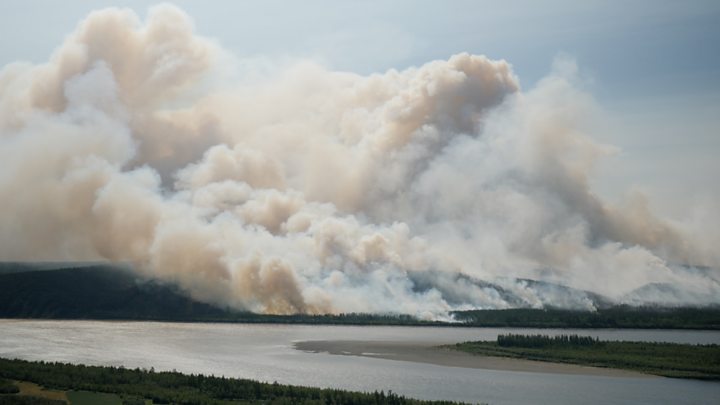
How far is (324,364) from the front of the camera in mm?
111438

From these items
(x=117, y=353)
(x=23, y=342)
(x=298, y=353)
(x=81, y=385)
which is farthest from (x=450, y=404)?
(x=23, y=342)

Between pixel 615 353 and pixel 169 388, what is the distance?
259 feet

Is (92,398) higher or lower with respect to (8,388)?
lower

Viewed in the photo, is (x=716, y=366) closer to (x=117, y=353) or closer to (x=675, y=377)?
(x=675, y=377)

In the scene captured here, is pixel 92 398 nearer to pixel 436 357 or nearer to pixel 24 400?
pixel 24 400

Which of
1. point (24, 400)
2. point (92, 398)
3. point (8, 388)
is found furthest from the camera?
point (8, 388)

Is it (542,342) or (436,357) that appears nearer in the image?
(436,357)

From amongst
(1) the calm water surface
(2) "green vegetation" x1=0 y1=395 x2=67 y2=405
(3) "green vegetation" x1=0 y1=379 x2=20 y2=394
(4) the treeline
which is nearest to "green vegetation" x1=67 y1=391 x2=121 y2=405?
(2) "green vegetation" x1=0 y1=395 x2=67 y2=405

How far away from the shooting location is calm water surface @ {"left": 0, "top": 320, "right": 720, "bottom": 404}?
89.5 meters

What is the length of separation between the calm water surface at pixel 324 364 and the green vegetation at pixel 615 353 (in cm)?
948

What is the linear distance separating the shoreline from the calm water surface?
435 centimetres

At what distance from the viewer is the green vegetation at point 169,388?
75875mm

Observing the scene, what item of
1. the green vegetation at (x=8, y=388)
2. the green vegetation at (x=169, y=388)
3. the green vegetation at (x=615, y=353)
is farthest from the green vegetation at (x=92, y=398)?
the green vegetation at (x=615, y=353)

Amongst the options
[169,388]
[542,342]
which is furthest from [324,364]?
[542,342]
